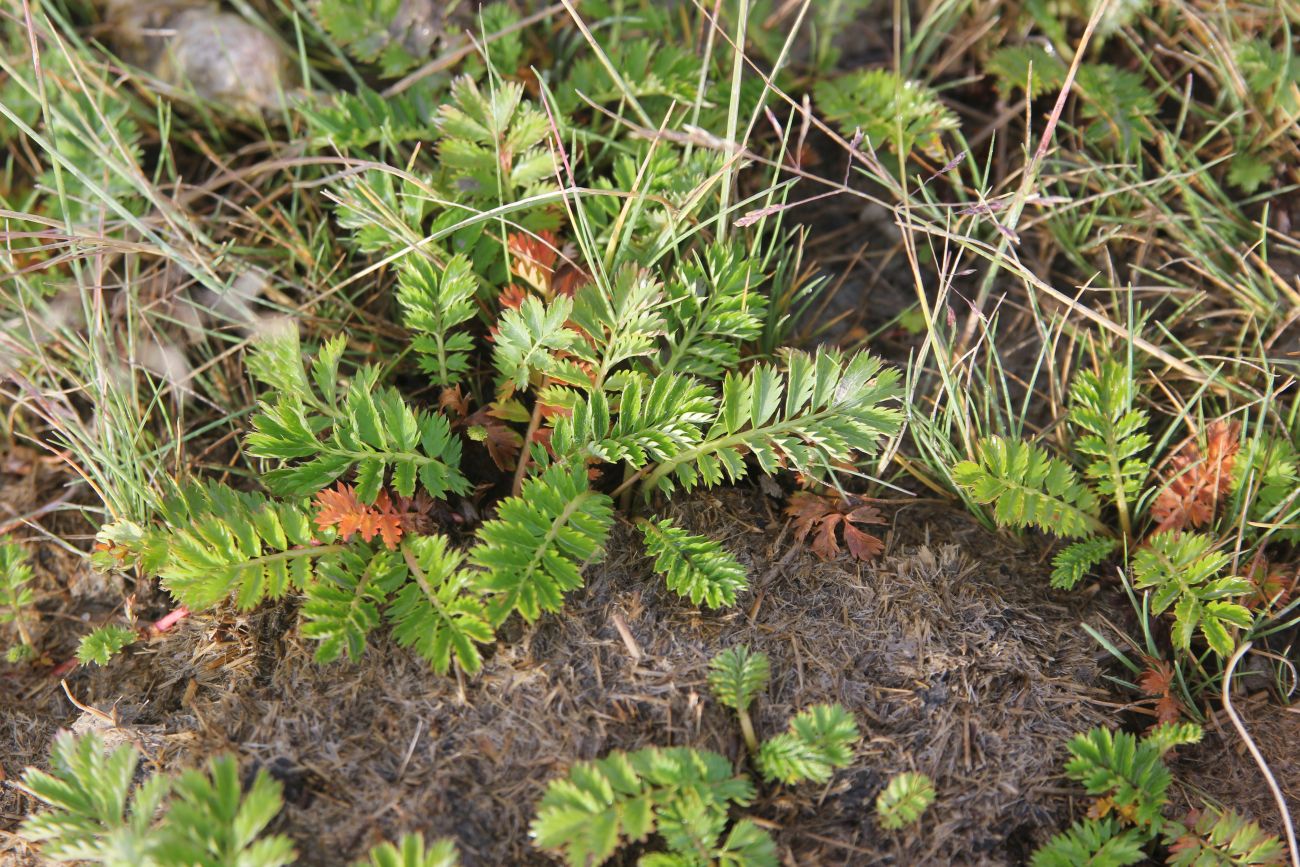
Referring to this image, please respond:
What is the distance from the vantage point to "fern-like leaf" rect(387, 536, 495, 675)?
172 centimetres

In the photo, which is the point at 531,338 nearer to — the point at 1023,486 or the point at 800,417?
the point at 800,417

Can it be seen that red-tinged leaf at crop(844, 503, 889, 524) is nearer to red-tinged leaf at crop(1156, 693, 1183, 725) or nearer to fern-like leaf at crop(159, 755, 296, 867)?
red-tinged leaf at crop(1156, 693, 1183, 725)

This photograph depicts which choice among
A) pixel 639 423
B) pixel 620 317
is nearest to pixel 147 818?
pixel 639 423

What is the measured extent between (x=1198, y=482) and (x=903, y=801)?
40.2 inches

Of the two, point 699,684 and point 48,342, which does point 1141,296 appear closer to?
point 699,684

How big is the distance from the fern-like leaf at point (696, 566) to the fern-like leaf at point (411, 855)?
62 centimetres

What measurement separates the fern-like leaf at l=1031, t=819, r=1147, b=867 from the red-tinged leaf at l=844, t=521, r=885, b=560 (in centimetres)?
63

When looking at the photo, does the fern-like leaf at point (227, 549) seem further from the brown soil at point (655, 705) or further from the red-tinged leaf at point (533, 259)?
the red-tinged leaf at point (533, 259)

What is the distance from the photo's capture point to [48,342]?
91.3 inches

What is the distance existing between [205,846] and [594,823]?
620mm

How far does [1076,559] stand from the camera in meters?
2.02

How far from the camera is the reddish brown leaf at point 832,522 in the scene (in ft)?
6.59

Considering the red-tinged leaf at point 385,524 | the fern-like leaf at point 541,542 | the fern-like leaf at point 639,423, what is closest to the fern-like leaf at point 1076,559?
the fern-like leaf at point 639,423

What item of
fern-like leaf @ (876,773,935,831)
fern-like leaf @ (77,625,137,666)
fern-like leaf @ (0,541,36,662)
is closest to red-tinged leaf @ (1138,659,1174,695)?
fern-like leaf @ (876,773,935,831)
